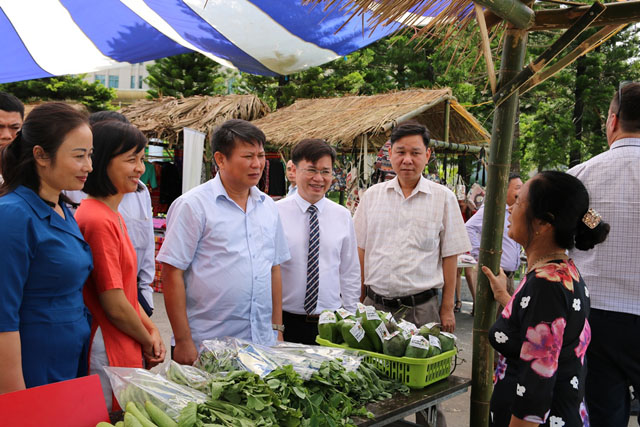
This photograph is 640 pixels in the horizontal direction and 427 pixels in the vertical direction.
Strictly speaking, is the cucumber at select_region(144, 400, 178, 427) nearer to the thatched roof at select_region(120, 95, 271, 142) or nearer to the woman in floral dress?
the woman in floral dress

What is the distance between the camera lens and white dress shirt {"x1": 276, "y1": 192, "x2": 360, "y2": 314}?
131 inches

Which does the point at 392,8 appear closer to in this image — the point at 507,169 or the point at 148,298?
→ the point at 507,169

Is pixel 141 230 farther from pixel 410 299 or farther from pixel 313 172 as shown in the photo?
pixel 410 299

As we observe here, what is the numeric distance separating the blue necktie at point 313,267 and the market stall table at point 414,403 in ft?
3.32

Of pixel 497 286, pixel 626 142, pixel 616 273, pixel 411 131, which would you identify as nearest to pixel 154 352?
pixel 497 286

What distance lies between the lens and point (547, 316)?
1951 mm

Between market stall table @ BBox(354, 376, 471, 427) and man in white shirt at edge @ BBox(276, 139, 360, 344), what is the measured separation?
983 millimetres

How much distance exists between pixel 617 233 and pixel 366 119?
540cm

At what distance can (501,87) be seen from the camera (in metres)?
2.33

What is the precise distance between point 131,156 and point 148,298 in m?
1.36

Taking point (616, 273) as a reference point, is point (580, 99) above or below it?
above

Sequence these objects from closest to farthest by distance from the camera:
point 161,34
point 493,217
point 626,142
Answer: point 493,217, point 626,142, point 161,34

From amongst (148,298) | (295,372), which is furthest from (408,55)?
(295,372)

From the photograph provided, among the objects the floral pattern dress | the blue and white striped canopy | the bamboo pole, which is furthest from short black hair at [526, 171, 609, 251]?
the blue and white striped canopy
